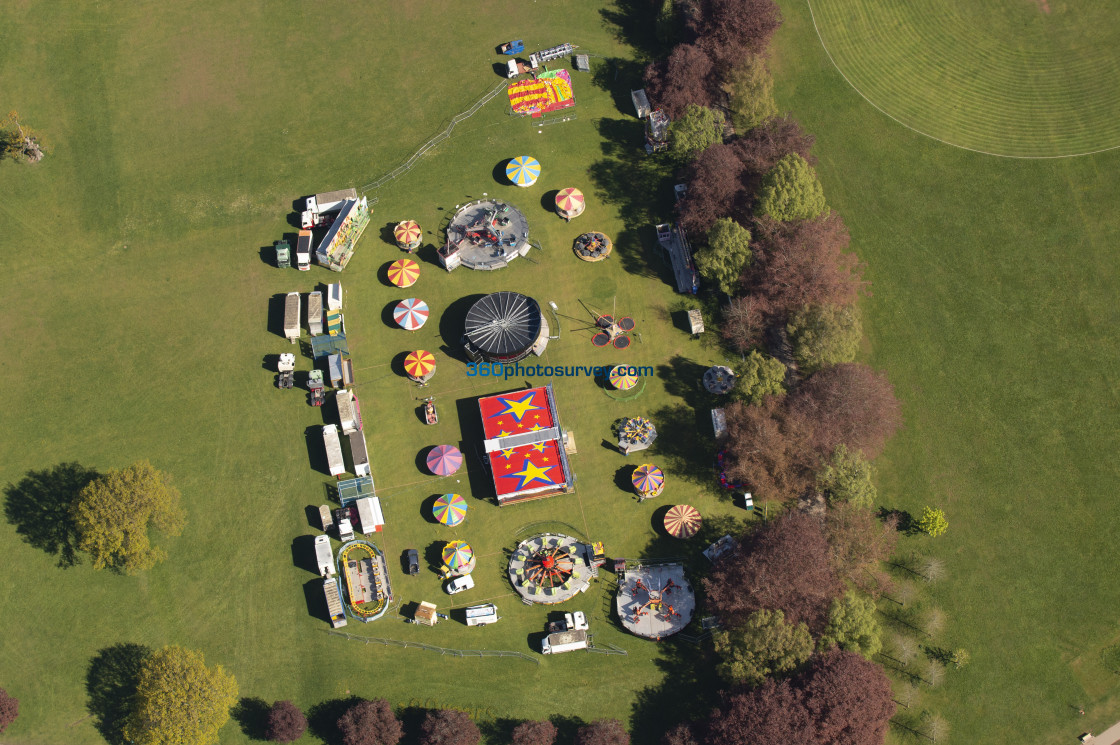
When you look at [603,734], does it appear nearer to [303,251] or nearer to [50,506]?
[303,251]

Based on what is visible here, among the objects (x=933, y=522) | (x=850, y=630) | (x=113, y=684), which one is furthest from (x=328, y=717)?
(x=933, y=522)

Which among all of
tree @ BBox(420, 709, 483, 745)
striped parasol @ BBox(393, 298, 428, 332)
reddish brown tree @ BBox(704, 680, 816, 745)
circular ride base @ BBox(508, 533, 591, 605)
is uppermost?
striped parasol @ BBox(393, 298, 428, 332)

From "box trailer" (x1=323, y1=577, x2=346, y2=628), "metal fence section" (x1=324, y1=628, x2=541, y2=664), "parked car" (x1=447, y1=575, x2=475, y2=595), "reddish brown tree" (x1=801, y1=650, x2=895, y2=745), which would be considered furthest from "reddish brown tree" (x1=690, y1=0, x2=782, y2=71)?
"box trailer" (x1=323, y1=577, x2=346, y2=628)

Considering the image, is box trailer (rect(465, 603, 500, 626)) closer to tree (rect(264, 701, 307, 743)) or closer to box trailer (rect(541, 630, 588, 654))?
box trailer (rect(541, 630, 588, 654))

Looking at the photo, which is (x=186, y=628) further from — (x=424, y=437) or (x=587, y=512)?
(x=587, y=512)

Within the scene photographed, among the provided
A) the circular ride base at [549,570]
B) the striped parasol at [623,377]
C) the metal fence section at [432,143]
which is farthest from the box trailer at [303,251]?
the circular ride base at [549,570]

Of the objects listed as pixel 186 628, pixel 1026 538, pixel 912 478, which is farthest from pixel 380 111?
pixel 1026 538

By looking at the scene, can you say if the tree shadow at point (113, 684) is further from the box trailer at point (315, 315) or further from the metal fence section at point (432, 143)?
the metal fence section at point (432, 143)
